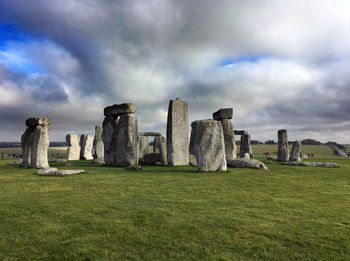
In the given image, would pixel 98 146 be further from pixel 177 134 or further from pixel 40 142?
pixel 177 134

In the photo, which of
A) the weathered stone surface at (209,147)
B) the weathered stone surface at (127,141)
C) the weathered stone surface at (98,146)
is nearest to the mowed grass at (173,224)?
the weathered stone surface at (209,147)

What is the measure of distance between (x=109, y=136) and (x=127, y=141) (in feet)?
7.18

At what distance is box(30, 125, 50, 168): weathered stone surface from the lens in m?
13.2

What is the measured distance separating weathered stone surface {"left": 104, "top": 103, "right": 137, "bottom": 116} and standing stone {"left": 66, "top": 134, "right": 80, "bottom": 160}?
1076cm

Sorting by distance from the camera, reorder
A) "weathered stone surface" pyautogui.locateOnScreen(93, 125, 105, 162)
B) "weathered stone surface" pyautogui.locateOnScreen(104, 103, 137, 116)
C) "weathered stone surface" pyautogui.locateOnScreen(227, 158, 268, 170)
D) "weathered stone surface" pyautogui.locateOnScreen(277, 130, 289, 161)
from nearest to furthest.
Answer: "weathered stone surface" pyautogui.locateOnScreen(227, 158, 268, 170), "weathered stone surface" pyautogui.locateOnScreen(104, 103, 137, 116), "weathered stone surface" pyautogui.locateOnScreen(277, 130, 289, 161), "weathered stone surface" pyautogui.locateOnScreen(93, 125, 105, 162)

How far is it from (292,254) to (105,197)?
4.36 metres

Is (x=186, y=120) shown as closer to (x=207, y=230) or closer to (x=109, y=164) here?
(x=109, y=164)

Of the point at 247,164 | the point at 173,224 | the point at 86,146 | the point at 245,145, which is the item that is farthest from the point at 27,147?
the point at 245,145

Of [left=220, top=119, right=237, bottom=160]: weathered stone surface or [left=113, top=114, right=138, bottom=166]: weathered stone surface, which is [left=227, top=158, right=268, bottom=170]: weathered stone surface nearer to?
[left=220, top=119, right=237, bottom=160]: weathered stone surface

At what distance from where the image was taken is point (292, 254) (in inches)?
124

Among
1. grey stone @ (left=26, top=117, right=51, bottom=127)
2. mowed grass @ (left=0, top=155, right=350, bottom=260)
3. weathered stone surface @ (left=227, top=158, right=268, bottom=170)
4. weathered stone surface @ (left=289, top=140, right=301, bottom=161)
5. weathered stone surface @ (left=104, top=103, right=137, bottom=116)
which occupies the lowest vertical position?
mowed grass @ (left=0, top=155, right=350, bottom=260)

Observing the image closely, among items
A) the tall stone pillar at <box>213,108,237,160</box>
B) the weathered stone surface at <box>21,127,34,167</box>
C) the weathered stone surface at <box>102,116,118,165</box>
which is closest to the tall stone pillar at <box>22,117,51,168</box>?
the weathered stone surface at <box>21,127,34,167</box>

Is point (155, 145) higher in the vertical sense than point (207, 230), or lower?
higher

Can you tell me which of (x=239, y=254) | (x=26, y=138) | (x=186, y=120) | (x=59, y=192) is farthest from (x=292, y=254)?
(x=26, y=138)
